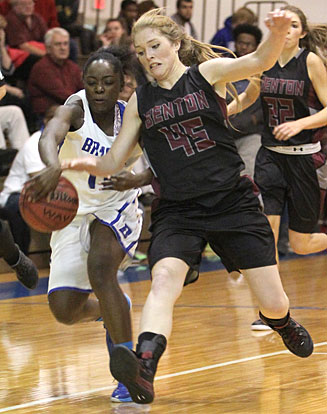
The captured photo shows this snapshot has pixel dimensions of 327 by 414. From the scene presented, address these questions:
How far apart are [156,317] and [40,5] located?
7.54 m

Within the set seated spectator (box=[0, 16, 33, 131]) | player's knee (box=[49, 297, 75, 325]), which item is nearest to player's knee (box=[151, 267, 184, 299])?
player's knee (box=[49, 297, 75, 325])

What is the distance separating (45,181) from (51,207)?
15cm

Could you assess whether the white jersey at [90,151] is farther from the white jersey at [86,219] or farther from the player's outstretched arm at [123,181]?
the player's outstretched arm at [123,181]

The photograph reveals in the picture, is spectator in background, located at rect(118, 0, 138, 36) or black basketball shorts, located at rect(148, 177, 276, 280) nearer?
black basketball shorts, located at rect(148, 177, 276, 280)

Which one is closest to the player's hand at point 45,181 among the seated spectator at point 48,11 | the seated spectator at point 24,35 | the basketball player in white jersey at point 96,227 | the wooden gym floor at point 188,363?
the basketball player in white jersey at point 96,227

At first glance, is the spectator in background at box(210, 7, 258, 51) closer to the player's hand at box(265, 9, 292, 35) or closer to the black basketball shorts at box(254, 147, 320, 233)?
the black basketball shorts at box(254, 147, 320, 233)

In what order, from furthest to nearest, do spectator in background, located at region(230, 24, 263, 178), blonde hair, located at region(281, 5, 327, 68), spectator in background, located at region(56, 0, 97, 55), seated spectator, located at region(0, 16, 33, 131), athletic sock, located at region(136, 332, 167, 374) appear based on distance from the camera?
spectator in background, located at region(56, 0, 97, 55), seated spectator, located at region(0, 16, 33, 131), spectator in background, located at region(230, 24, 263, 178), blonde hair, located at region(281, 5, 327, 68), athletic sock, located at region(136, 332, 167, 374)

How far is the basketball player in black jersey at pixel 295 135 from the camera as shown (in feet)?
19.2

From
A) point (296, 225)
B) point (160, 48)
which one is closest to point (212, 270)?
point (296, 225)

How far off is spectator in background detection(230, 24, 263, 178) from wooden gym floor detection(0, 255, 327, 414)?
2277 millimetres

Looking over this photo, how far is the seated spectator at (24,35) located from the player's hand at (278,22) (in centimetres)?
636

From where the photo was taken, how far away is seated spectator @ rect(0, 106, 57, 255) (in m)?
7.98

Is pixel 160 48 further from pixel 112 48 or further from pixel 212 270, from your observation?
pixel 212 270

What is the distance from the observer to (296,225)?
19.8 ft
